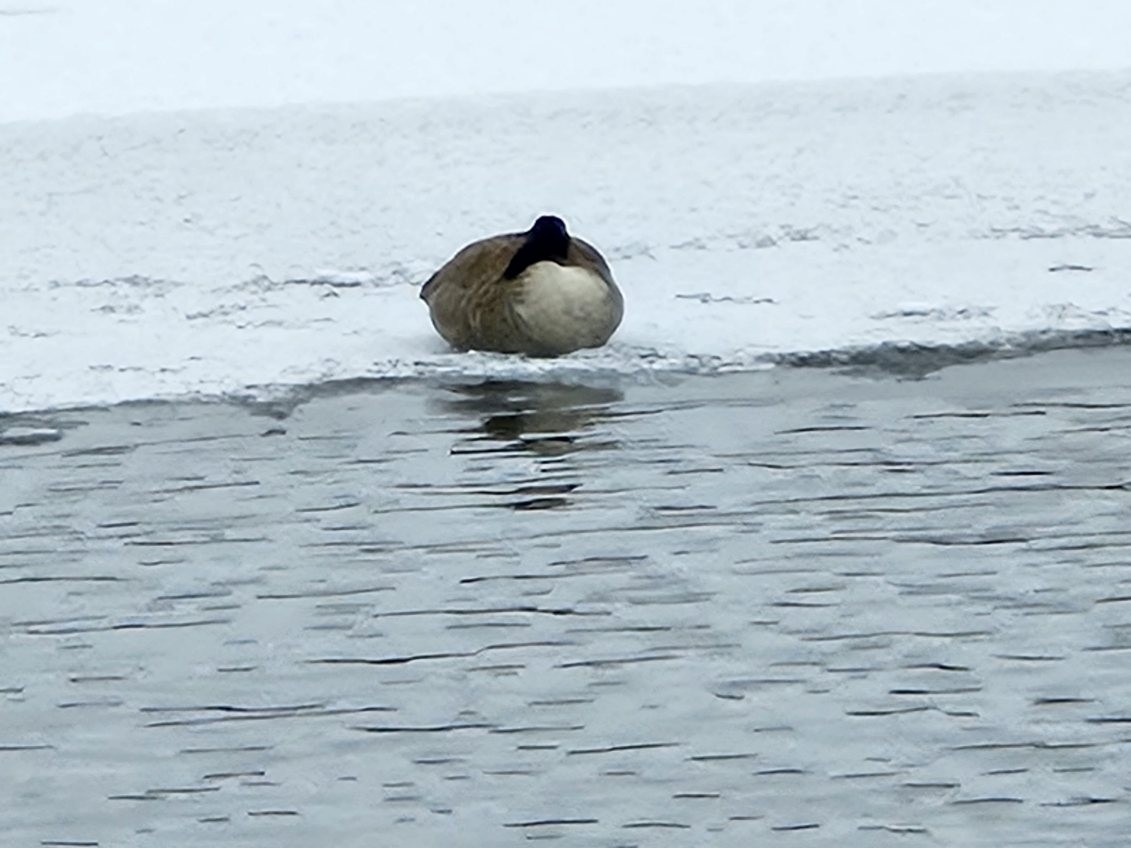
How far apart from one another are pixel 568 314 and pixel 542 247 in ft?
1.47

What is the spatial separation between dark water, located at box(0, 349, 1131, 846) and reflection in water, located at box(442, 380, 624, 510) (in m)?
0.02

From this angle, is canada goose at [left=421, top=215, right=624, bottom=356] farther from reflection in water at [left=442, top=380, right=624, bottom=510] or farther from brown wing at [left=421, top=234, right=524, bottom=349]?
reflection in water at [left=442, top=380, right=624, bottom=510]

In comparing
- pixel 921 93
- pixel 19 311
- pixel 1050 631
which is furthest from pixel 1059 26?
pixel 1050 631

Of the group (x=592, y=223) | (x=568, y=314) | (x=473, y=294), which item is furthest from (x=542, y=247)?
(x=592, y=223)

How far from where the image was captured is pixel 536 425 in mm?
9109

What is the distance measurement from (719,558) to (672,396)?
2236 millimetres

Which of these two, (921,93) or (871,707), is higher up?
(921,93)

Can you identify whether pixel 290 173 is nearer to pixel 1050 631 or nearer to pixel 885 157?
pixel 885 157

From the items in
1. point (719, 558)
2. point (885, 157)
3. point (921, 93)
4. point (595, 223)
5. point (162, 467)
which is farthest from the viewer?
point (921, 93)

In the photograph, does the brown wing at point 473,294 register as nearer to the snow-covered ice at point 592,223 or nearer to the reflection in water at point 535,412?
the snow-covered ice at point 592,223

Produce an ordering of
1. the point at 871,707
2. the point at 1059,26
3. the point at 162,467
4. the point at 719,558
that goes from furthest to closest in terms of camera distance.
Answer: the point at 1059,26, the point at 162,467, the point at 719,558, the point at 871,707

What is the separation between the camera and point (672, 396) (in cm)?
959

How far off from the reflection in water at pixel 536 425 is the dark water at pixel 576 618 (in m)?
0.02

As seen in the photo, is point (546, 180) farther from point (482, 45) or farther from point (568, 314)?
point (568, 314)
